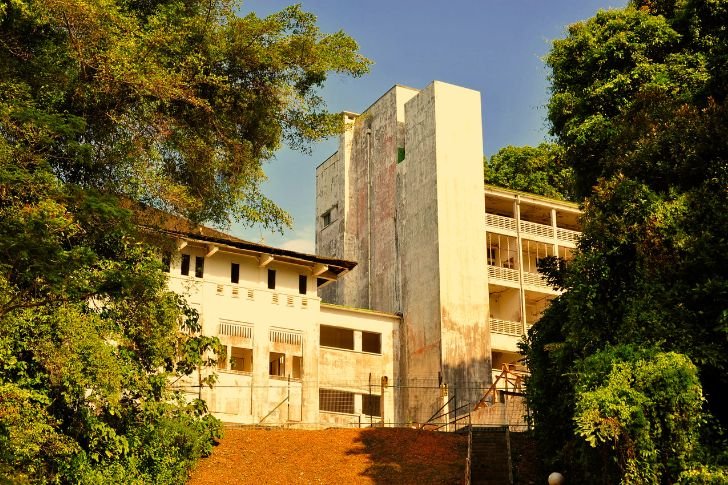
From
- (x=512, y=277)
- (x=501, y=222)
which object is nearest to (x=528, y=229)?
(x=501, y=222)

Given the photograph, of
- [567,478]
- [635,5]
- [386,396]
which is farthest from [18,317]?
[386,396]

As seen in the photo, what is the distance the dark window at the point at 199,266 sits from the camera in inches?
1438

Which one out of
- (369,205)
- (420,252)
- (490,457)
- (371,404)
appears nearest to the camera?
(490,457)

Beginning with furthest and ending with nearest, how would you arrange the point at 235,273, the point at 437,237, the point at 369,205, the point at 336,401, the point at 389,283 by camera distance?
the point at 369,205 < the point at 389,283 < the point at 437,237 < the point at 336,401 < the point at 235,273

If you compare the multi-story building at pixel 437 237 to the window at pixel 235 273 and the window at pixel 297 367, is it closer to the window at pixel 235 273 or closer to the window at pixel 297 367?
the window at pixel 297 367

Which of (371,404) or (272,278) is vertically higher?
(272,278)

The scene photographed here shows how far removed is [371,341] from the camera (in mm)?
41750

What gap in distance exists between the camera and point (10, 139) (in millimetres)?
18000

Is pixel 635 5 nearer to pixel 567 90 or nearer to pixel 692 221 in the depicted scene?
pixel 567 90

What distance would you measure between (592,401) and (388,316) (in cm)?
2318

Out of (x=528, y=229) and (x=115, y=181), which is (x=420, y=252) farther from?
(x=115, y=181)

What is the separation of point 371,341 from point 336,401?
405 cm

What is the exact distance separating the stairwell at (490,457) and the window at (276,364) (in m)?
11.0

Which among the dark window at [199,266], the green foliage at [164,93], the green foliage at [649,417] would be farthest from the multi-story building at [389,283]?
the green foliage at [649,417]
